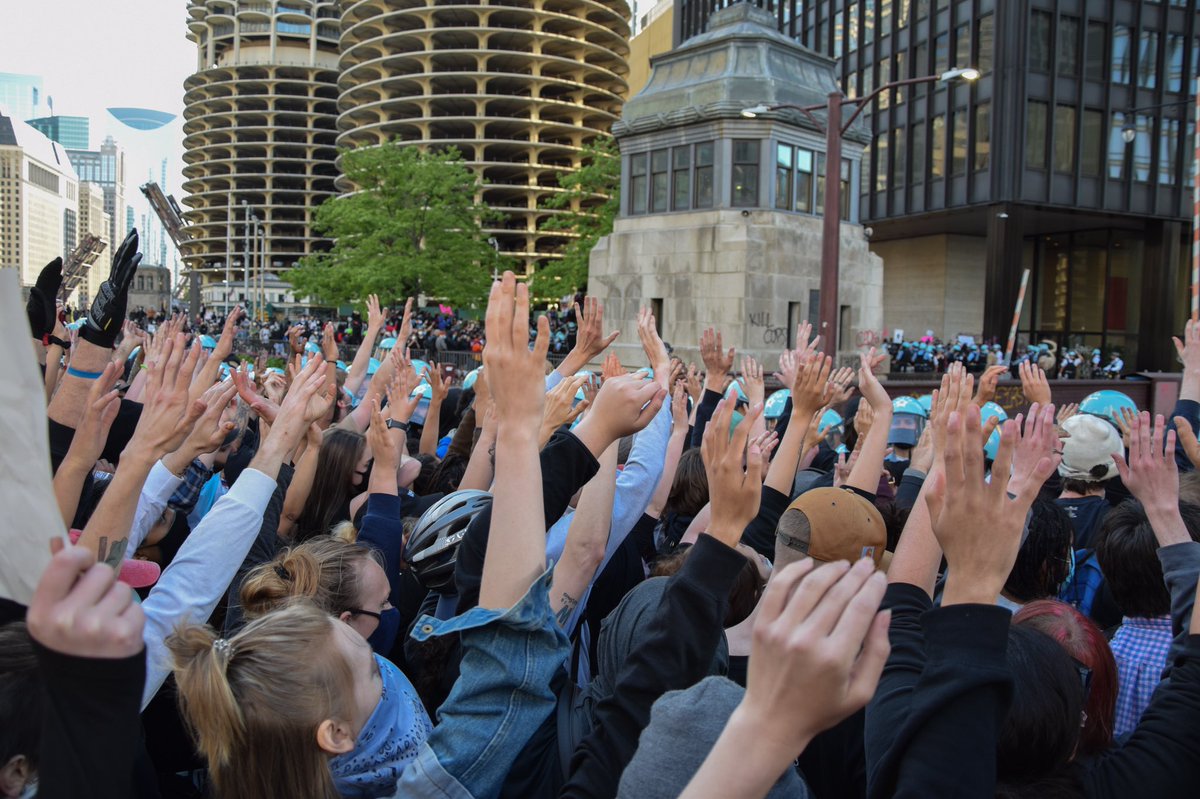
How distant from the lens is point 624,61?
293 ft

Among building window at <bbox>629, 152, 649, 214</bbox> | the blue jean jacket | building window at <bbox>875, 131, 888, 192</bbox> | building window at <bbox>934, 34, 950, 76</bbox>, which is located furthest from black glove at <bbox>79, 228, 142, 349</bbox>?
building window at <bbox>875, 131, 888, 192</bbox>

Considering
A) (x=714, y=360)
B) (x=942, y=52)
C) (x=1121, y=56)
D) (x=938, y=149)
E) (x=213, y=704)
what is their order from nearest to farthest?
(x=213, y=704)
(x=714, y=360)
(x=1121, y=56)
(x=942, y=52)
(x=938, y=149)

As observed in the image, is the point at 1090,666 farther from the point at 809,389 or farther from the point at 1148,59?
the point at 1148,59

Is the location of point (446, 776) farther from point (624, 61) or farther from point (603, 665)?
point (624, 61)

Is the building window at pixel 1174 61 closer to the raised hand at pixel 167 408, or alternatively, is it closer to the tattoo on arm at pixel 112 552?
the raised hand at pixel 167 408

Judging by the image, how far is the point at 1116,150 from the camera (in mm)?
42250

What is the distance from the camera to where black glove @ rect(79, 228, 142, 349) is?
4156 mm

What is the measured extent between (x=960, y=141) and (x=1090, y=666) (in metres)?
46.0

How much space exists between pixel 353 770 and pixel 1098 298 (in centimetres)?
5396

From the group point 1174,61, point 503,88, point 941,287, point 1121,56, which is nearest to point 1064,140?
point 1121,56

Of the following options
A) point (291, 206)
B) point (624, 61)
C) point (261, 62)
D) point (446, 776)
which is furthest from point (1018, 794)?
point (261, 62)

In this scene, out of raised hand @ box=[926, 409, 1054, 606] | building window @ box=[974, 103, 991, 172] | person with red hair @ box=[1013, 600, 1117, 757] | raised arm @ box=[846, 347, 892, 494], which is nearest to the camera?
raised hand @ box=[926, 409, 1054, 606]

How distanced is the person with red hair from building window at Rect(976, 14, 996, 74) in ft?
147

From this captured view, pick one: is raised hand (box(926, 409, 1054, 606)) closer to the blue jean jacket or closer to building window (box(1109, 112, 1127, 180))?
the blue jean jacket
